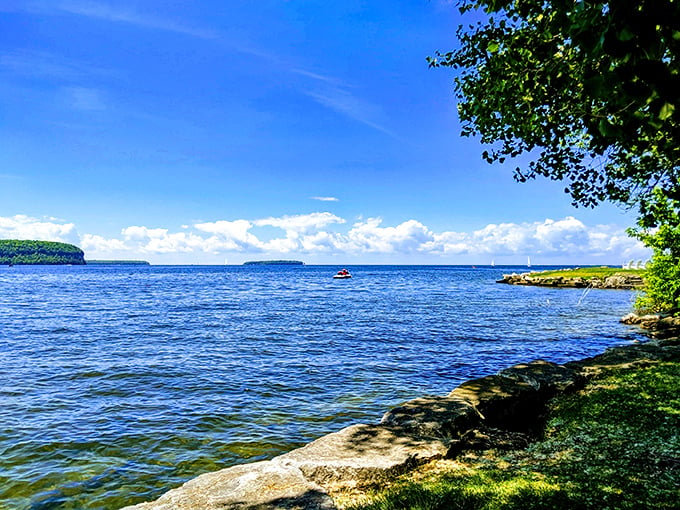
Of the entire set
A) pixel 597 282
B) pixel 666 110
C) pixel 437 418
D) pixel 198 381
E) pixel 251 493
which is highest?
pixel 666 110

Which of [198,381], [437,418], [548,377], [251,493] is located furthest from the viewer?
[198,381]

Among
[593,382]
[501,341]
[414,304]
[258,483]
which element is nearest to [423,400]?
[258,483]

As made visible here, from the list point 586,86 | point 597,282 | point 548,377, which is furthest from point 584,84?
point 597,282

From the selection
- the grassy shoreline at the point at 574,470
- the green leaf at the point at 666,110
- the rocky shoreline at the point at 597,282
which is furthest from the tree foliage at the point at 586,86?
the rocky shoreline at the point at 597,282

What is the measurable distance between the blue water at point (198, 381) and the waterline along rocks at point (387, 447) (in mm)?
2580

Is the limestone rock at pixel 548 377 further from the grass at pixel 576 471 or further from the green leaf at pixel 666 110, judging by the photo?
the green leaf at pixel 666 110

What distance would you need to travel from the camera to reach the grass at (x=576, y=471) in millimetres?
5238

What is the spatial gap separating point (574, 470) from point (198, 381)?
42.4 ft

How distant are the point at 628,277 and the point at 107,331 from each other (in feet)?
277

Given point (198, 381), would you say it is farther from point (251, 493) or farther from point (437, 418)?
point (251, 493)

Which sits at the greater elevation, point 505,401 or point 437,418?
point 437,418

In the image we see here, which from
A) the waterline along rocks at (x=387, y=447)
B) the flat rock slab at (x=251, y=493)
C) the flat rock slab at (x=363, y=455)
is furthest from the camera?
the flat rock slab at (x=363, y=455)

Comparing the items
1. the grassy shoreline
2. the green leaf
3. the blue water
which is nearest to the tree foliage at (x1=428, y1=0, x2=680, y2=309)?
the green leaf

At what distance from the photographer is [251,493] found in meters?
5.92
